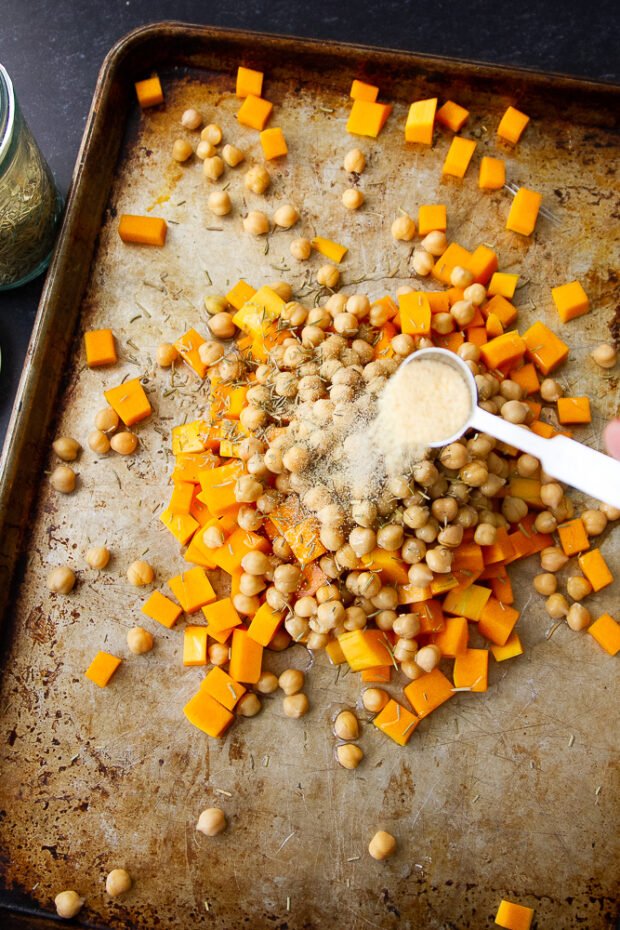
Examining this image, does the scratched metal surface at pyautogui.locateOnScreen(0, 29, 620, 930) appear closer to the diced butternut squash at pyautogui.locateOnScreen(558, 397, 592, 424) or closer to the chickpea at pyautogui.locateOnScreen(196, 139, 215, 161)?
the diced butternut squash at pyautogui.locateOnScreen(558, 397, 592, 424)

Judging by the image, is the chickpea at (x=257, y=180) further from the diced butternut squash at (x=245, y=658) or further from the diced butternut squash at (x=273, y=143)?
the diced butternut squash at (x=245, y=658)

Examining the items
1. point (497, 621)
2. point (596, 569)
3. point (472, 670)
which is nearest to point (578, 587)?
point (596, 569)

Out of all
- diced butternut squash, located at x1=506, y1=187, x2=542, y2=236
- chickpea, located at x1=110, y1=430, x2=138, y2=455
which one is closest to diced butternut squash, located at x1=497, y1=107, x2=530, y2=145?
diced butternut squash, located at x1=506, y1=187, x2=542, y2=236

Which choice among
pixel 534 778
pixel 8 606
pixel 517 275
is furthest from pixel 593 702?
pixel 8 606

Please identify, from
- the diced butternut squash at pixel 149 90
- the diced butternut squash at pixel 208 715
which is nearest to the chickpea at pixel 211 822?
the diced butternut squash at pixel 208 715

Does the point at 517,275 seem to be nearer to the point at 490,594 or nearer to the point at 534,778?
the point at 490,594

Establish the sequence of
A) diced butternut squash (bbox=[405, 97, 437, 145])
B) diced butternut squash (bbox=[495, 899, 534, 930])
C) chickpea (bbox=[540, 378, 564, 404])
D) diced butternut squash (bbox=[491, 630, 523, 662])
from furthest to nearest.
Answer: diced butternut squash (bbox=[405, 97, 437, 145])
chickpea (bbox=[540, 378, 564, 404])
diced butternut squash (bbox=[491, 630, 523, 662])
diced butternut squash (bbox=[495, 899, 534, 930])

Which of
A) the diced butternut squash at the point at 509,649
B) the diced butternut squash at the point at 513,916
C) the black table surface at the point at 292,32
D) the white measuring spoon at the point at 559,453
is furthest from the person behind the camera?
the black table surface at the point at 292,32
